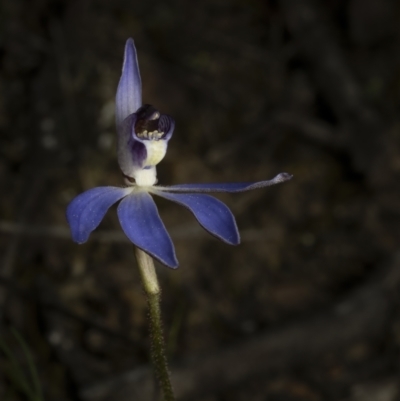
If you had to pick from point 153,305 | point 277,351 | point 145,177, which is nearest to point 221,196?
point 277,351

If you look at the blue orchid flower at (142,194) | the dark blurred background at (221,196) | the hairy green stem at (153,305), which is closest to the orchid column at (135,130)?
the blue orchid flower at (142,194)

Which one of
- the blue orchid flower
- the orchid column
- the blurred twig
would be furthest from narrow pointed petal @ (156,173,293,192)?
the blurred twig

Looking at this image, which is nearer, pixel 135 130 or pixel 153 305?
pixel 153 305

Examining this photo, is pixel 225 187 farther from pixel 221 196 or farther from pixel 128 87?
pixel 221 196

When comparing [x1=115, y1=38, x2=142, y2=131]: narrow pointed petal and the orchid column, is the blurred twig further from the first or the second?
[x1=115, y1=38, x2=142, y2=131]: narrow pointed petal

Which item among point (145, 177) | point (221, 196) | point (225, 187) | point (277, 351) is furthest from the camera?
point (221, 196)

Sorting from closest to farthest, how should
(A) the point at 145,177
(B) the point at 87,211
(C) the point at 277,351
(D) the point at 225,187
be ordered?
1. (B) the point at 87,211
2. (D) the point at 225,187
3. (A) the point at 145,177
4. (C) the point at 277,351
